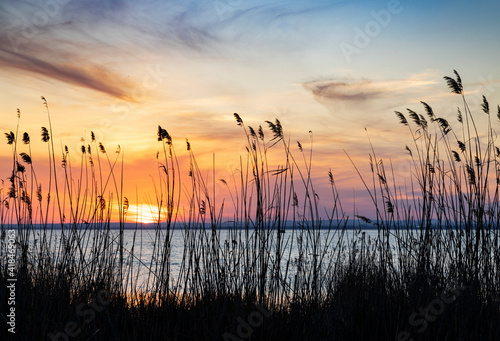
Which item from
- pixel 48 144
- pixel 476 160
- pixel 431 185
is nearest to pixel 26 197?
pixel 48 144

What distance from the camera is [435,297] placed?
3.53 meters

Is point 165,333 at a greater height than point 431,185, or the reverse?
point 431,185

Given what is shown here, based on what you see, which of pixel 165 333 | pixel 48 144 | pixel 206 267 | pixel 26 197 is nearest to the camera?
pixel 165 333

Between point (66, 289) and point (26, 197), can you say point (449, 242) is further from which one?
point (26, 197)

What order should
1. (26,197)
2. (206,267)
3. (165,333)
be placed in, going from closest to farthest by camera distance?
(165,333), (206,267), (26,197)

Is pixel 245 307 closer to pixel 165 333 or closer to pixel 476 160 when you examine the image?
pixel 165 333

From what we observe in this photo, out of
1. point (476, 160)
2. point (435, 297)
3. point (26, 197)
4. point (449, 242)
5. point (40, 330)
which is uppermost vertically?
point (476, 160)

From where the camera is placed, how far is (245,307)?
133 inches

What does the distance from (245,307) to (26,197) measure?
2842 millimetres

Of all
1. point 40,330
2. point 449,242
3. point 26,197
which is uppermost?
point 26,197

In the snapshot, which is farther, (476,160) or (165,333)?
(476,160)

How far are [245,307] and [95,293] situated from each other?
1.60m

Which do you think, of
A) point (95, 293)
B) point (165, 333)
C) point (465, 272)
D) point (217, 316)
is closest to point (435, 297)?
point (465, 272)

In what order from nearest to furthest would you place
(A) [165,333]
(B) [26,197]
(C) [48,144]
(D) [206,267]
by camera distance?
1. (A) [165,333]
2. (D) [206,267]
3. (C) [48,144]
4. (B) [26,197]
